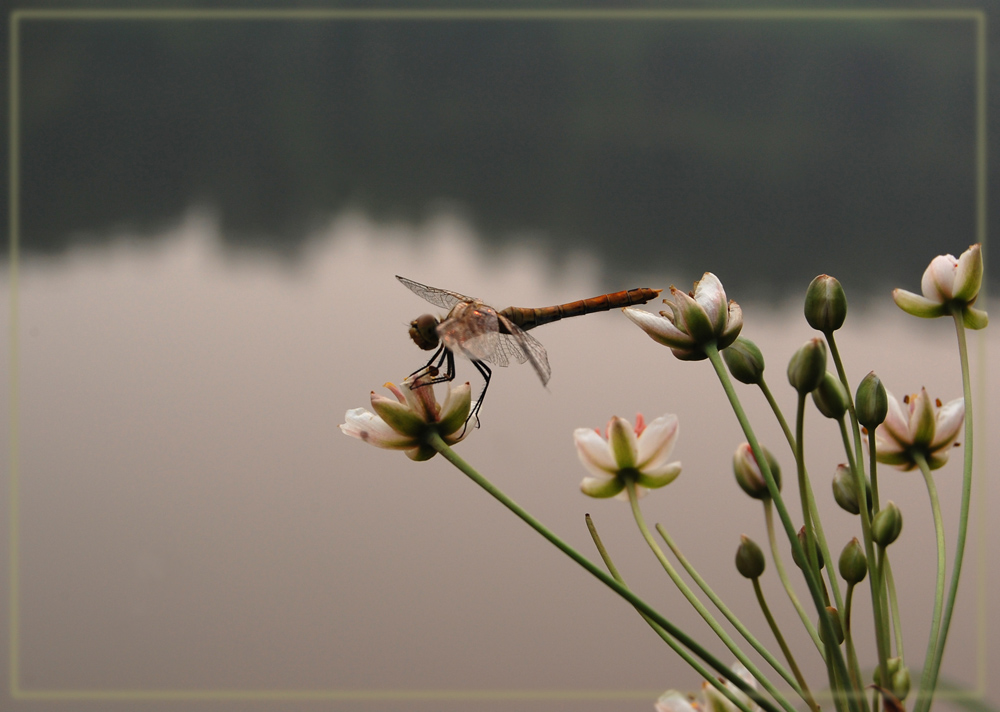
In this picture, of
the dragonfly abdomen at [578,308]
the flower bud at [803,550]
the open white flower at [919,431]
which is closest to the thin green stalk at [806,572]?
the flower bud at [803,550]

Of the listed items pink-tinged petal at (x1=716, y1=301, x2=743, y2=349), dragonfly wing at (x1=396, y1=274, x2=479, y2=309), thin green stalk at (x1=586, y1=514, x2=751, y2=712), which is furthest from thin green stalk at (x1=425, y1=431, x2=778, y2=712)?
dragonfly wing at (x1=396, y1=274, x2=479, y2=309)

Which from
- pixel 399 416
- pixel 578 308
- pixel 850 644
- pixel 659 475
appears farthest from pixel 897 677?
pixel 578 308

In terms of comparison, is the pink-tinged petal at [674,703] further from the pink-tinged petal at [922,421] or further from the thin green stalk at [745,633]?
the pink-tinged petal at [922,421]

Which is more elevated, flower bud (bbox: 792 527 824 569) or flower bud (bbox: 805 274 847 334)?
flower bud (bbox: 805 274 847 334)

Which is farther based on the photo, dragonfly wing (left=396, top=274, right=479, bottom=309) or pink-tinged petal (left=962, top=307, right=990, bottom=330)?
dragonfly wing (left=396, top=274, right=479, bottom=309)

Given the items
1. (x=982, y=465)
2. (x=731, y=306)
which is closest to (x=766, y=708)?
(x=731, y=306)

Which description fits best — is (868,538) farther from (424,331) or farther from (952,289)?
(424,331)

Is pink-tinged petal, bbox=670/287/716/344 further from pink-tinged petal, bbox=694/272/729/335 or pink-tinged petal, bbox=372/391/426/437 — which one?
pink-tinged petal, bbox=372/391/426/437
